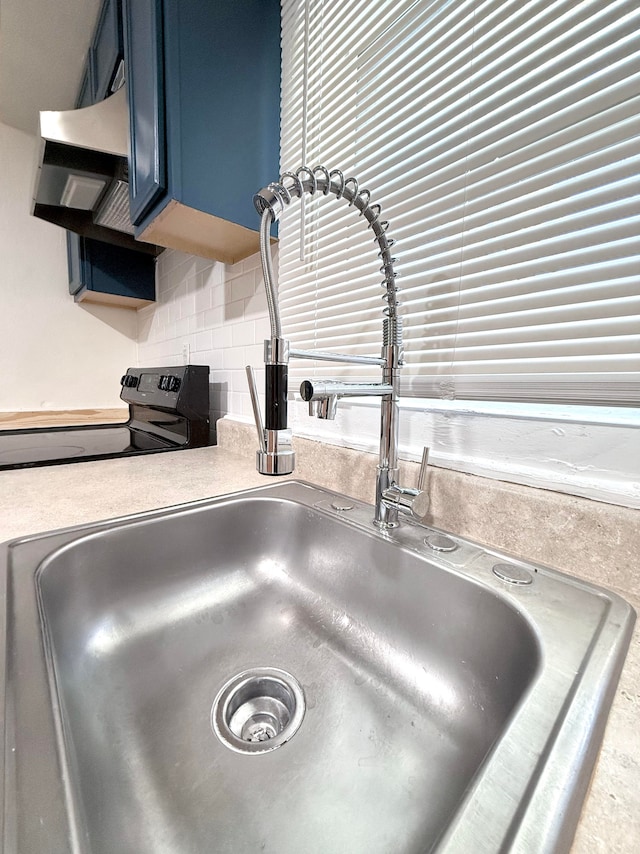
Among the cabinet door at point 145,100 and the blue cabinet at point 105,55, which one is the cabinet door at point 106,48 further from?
the cabinet door at point 145,100

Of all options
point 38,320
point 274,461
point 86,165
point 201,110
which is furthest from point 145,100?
point 38,320

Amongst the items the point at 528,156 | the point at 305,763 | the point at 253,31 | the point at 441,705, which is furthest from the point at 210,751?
the point at 253,31

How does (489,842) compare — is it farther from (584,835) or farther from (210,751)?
(210,751)

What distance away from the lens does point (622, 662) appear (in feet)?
1.07

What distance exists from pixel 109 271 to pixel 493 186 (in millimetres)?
2016

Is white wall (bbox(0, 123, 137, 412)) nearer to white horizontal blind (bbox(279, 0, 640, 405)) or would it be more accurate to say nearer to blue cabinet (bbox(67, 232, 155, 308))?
blue cabinet (bbox(67, 232, 155, 308))

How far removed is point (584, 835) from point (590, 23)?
841 millimetres

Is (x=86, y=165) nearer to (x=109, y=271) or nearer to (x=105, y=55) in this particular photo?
(x=105, y=55)

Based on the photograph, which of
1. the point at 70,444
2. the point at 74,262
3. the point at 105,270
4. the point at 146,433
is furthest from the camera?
the point at 74,262

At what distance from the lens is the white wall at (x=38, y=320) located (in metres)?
2.10

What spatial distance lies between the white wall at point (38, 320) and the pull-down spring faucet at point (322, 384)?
2321 mm

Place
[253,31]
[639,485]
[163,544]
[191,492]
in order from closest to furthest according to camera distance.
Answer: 1. [639,485]
2. [163,544]
3. [191,492]
4. [253,31]

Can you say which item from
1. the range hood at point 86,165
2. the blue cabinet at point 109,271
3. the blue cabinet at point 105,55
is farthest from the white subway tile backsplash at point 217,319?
the blue cabinet at point 105,55

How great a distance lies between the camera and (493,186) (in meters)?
0.57
